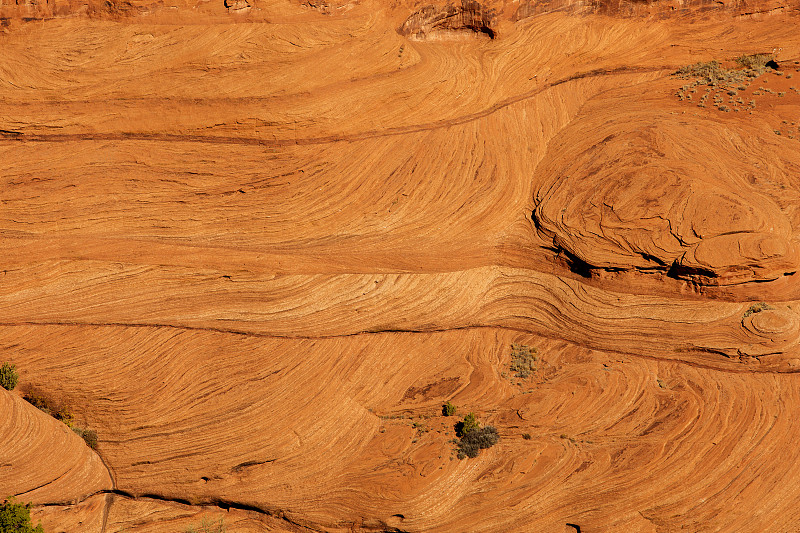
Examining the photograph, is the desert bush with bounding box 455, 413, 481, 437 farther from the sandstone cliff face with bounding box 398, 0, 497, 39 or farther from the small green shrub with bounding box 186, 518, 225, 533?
the sandstone cliff face with bounding box 398, 0, 497, 39

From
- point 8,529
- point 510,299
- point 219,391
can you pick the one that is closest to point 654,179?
point 510,299

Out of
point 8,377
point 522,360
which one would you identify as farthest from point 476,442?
point 8,377

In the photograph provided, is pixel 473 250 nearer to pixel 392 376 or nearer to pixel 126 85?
pixel 392 376

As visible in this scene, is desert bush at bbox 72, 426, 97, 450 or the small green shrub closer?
the small green shrub

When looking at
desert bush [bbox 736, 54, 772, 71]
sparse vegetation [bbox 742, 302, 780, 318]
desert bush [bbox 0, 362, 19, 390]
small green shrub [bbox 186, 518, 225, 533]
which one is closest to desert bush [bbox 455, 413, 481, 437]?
small green shrub [bbox 186, 518, 225, 533]

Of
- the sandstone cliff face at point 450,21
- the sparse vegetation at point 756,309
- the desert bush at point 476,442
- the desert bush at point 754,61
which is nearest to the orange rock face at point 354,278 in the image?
the sparse vegetation at point 756,309

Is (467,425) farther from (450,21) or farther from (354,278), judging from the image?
(450,21)
